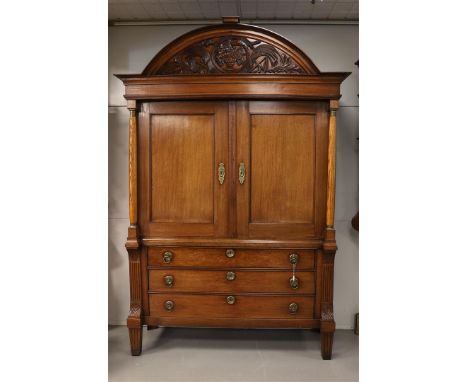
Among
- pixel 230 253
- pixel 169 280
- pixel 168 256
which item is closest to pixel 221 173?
pixel 230 253

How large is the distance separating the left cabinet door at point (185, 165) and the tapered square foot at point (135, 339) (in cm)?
64

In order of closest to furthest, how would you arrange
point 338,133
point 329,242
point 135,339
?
1. point 329,242
2. point 135,339
3. point 338,133

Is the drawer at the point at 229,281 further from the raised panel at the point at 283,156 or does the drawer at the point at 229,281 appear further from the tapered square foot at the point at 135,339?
the raised panel at the point at 283,156

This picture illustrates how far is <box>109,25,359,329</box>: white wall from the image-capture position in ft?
9.53

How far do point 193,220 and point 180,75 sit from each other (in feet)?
2.98

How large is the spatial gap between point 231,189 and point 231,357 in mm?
1093

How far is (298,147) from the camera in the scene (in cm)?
236

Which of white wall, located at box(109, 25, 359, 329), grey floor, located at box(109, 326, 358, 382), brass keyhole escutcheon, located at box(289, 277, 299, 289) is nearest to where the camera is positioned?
grey floor, located at box(109, 326, 358, 382)

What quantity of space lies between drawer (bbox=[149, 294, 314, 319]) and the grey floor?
30cm

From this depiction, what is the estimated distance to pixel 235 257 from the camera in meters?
2.38

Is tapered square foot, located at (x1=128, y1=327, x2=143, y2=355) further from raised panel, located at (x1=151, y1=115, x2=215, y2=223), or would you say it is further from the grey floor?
raised panel, located at (x1=151, y1=115, x2=215, y2=223)

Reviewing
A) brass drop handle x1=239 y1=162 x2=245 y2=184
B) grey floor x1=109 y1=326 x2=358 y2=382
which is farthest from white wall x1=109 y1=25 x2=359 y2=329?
brass drop handle x1=239 y1=162 x2=245 y2=184

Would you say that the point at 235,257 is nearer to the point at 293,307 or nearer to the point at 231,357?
the point at 293,307
